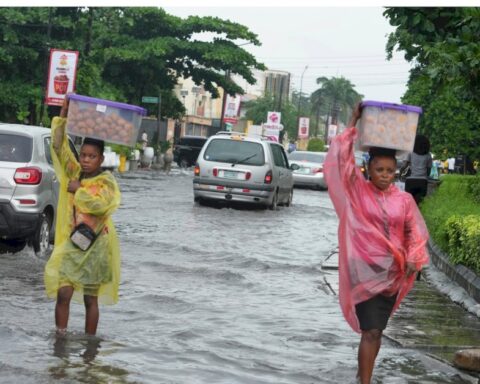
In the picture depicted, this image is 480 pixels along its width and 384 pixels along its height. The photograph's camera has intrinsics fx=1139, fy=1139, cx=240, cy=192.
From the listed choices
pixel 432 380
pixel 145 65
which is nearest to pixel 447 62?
pixel 432 380

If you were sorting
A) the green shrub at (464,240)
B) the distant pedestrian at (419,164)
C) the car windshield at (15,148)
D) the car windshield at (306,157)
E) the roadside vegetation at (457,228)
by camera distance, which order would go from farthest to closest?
the car windshield at (306,157) < the distant pedestrian at (419,164) < the car windshield at (15,148) < the roadside vegetation at (457,228) < the green shrub at (464,240)

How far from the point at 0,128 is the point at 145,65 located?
42266mm

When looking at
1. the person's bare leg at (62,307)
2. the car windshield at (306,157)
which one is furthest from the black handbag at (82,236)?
the car windshield at (306,157)

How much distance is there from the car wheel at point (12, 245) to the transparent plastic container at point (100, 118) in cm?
611

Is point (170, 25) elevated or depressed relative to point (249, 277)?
elevated

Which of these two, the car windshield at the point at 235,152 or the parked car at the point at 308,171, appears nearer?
the car windshield at the point at 235,152

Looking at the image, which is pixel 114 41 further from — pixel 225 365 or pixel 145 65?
pixel 225 365

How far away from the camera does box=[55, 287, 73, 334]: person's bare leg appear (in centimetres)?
791

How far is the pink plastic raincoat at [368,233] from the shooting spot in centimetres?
678

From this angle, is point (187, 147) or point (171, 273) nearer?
point (171, 273)

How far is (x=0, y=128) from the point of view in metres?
13.6

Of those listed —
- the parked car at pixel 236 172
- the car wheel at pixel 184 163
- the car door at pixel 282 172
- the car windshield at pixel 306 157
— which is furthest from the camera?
the car wheel at pixel 184 163

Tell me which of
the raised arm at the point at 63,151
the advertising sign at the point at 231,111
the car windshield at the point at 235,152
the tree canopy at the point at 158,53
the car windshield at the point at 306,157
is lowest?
the car windshield at the point at 306,157

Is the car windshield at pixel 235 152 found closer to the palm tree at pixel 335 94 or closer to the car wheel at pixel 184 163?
the car wheel at pixel 184 163
